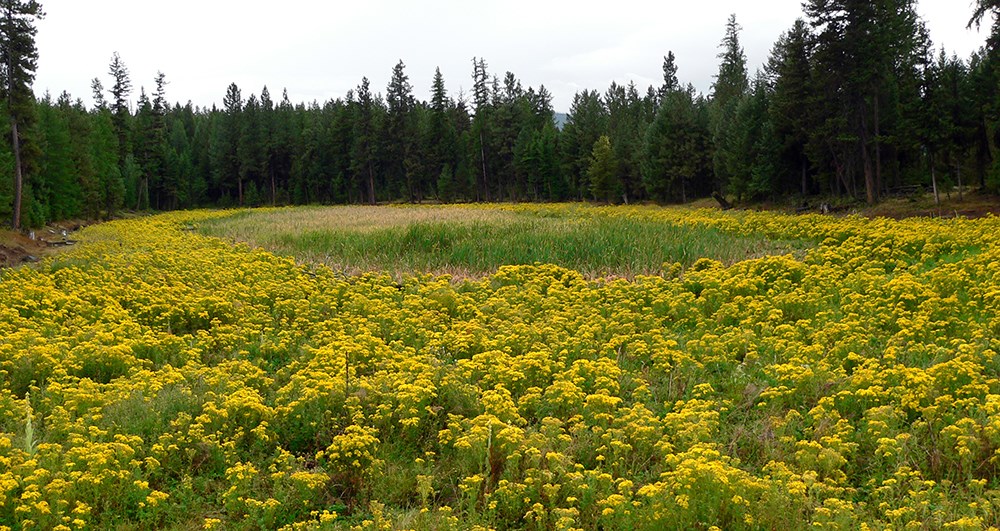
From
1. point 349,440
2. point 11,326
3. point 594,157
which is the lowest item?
point 349,440

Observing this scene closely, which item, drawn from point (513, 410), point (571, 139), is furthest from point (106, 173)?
point (513, 410)

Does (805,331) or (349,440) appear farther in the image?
(805,331)

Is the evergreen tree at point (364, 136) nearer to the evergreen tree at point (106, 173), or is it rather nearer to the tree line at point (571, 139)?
the tree line at point (571, 139)

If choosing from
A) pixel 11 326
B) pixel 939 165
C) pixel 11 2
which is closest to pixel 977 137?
pixel 939 165

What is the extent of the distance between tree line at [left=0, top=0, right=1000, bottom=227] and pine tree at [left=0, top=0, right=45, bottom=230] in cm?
8

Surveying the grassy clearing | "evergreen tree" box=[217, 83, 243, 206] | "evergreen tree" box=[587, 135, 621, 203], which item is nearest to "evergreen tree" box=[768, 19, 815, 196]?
"evergreen tree" box=[587, 135, 621, 203]

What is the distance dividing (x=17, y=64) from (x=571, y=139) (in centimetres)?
4548

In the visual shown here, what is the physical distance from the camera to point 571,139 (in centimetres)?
6706

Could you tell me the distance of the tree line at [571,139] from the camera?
33.8m

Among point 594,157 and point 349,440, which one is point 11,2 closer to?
point 349,440

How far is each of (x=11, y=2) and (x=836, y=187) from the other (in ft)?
154

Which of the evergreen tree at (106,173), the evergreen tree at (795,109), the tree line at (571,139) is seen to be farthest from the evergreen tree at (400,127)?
the evergreen tree at (795,109)

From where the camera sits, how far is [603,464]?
6.08 meters

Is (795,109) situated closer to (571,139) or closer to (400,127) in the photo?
(571,139)
